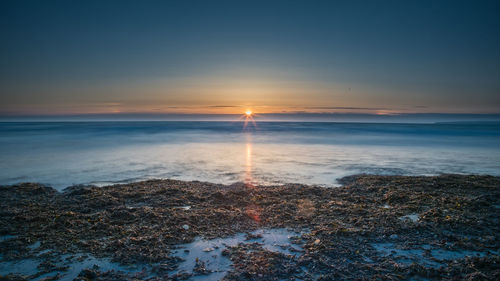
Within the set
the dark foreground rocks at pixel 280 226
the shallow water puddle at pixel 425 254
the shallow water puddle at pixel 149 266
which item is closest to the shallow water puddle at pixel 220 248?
the shallow water puddle at pixel 149 266

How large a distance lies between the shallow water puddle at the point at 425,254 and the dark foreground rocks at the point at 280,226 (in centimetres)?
1

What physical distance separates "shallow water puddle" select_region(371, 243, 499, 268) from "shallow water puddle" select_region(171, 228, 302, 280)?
1.38 metres

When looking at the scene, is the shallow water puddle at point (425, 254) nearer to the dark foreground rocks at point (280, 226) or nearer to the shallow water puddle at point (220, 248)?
the dark foreground rocks at point (280, 226)

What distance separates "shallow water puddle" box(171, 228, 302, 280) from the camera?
386cm

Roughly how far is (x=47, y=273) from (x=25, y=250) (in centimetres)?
90

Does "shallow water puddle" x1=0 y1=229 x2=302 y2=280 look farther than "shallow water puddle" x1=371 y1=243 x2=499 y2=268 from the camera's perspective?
No

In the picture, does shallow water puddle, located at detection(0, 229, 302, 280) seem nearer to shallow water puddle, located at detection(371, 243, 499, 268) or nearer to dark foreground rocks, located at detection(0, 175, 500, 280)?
dark foreground rocks, located at detection(0, 175, 500, 280)

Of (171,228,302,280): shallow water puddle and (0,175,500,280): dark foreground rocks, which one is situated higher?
(0,175,500,280): dark foreground rocks

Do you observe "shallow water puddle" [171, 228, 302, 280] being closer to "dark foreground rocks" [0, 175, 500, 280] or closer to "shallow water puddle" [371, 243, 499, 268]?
"dark foreground rocks" [0, 175, 500, 280]

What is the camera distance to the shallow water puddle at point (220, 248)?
152 inches

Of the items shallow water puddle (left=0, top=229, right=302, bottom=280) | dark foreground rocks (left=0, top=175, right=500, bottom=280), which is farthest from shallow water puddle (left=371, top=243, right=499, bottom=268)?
shallow water puddle (left=0, top=229, right=302, bottom=280)

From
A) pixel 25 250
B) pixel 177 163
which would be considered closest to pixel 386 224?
pixel 25 250

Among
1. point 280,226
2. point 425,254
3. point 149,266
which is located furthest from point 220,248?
point 425,254

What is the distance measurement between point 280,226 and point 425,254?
2.35 m
